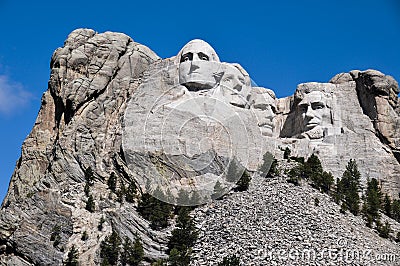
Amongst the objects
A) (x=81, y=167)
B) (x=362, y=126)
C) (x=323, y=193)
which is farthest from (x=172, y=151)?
(x=362, y=126)

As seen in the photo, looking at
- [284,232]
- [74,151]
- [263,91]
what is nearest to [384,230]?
[284,232]

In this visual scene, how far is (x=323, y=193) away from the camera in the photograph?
52281 millimetres

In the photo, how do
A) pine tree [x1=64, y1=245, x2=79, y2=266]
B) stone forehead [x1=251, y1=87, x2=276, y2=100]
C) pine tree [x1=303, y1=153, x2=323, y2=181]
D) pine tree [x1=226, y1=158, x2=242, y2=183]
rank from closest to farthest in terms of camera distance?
1. pine tree [x1=64, y1=245, x2=79, y2=266]
2. pine tree [x1=226, y1=158, x2=242, y2=183]
3. pine tree [x1=303, y1=153, x2=323, y2=181]
4. stone forehead [x1=251, y1=87, x2=276, y2=100]

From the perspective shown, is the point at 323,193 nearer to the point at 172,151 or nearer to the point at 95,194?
the point at 172,151

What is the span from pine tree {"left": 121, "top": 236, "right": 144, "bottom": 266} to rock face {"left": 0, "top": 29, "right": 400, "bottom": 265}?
2.33ft

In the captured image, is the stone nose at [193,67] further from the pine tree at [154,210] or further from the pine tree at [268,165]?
the pine tree at [154,210]

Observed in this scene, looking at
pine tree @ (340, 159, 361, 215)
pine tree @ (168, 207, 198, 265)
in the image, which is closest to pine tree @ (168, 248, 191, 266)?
pine tree @ (168, 207, 198, 265)

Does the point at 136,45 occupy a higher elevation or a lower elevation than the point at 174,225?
higher

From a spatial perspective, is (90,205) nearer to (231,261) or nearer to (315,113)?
(231,261)

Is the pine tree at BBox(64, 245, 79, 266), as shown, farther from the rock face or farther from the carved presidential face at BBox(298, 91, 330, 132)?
the carved presidential face at BBox(298, 91, 330, 132)

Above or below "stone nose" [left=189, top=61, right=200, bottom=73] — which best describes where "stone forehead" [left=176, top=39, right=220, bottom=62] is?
above

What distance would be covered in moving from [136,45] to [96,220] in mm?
15189

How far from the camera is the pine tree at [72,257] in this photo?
44.3 m

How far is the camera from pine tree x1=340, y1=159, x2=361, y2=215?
168 ft
